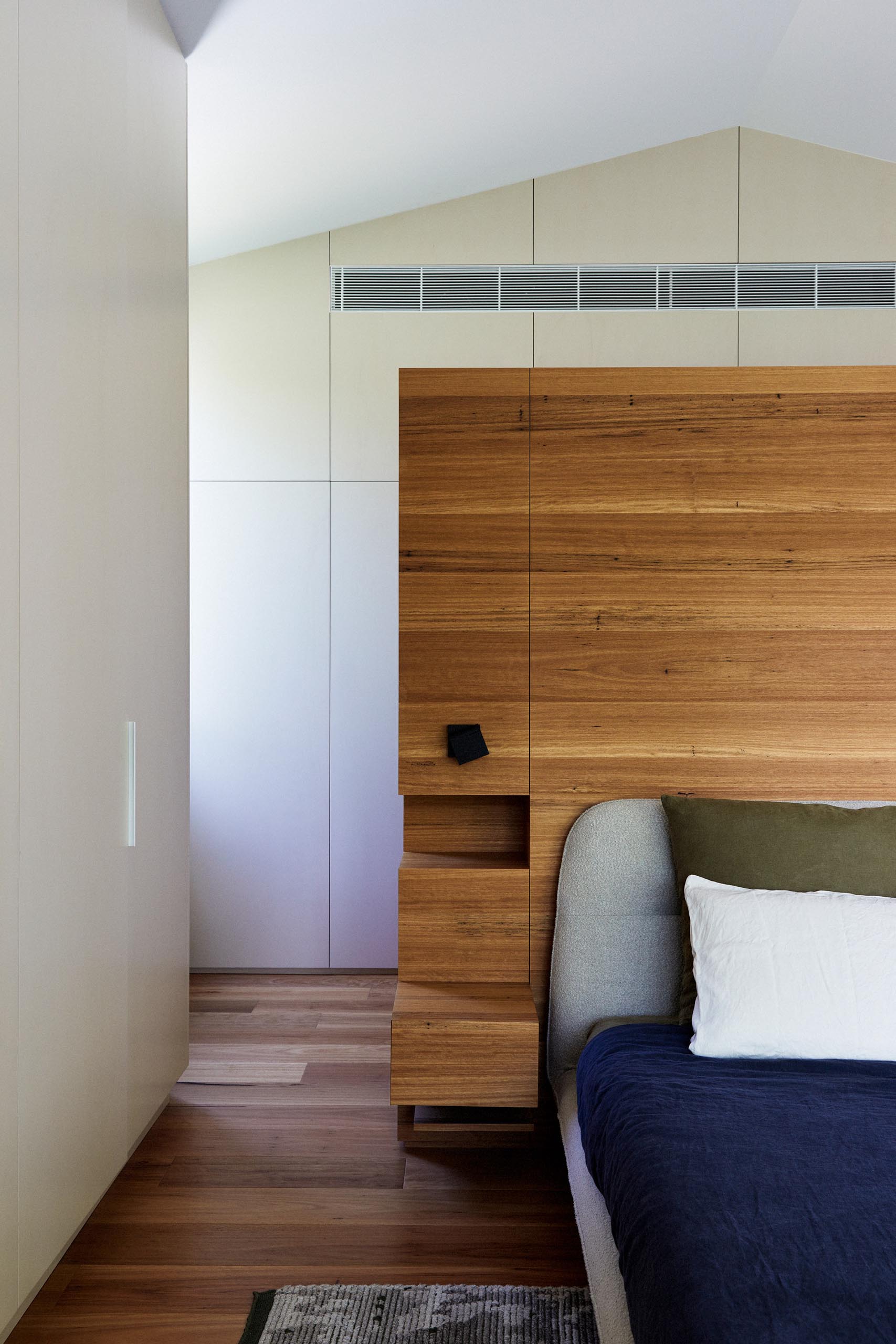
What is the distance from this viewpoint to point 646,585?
102 inches

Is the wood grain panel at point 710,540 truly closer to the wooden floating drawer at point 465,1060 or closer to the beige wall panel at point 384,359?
the wooden floating drawer at point 465,1060

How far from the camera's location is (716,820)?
2396mm

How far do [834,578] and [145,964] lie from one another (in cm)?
207

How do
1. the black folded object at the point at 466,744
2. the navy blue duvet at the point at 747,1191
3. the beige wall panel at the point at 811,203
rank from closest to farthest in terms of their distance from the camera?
the navy blue duvet at the point at 747,1191 < the black folded object at the point at 466,744 < the beige wall panel at the point at 811,203

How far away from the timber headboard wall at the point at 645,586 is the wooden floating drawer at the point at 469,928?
0.04m

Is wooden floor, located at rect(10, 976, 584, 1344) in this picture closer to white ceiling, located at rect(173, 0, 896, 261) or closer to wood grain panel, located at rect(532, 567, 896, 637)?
wood grain panel, located at rect(532, 567, 896, 637)

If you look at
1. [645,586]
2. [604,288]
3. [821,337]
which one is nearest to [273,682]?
[645,586]

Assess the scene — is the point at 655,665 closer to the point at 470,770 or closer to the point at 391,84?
the point at 470,770

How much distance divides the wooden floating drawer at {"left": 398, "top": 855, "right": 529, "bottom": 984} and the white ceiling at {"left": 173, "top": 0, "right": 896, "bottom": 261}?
235cm

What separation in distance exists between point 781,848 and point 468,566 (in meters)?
1.08

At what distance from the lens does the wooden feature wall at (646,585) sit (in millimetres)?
A: 2578

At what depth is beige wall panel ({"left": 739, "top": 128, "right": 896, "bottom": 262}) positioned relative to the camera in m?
3.78

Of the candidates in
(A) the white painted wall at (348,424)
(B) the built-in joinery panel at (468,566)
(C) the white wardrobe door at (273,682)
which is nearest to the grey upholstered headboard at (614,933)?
(B) the built-in joinery panel at (468,566)

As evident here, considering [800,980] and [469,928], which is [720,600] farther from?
[469,928]
